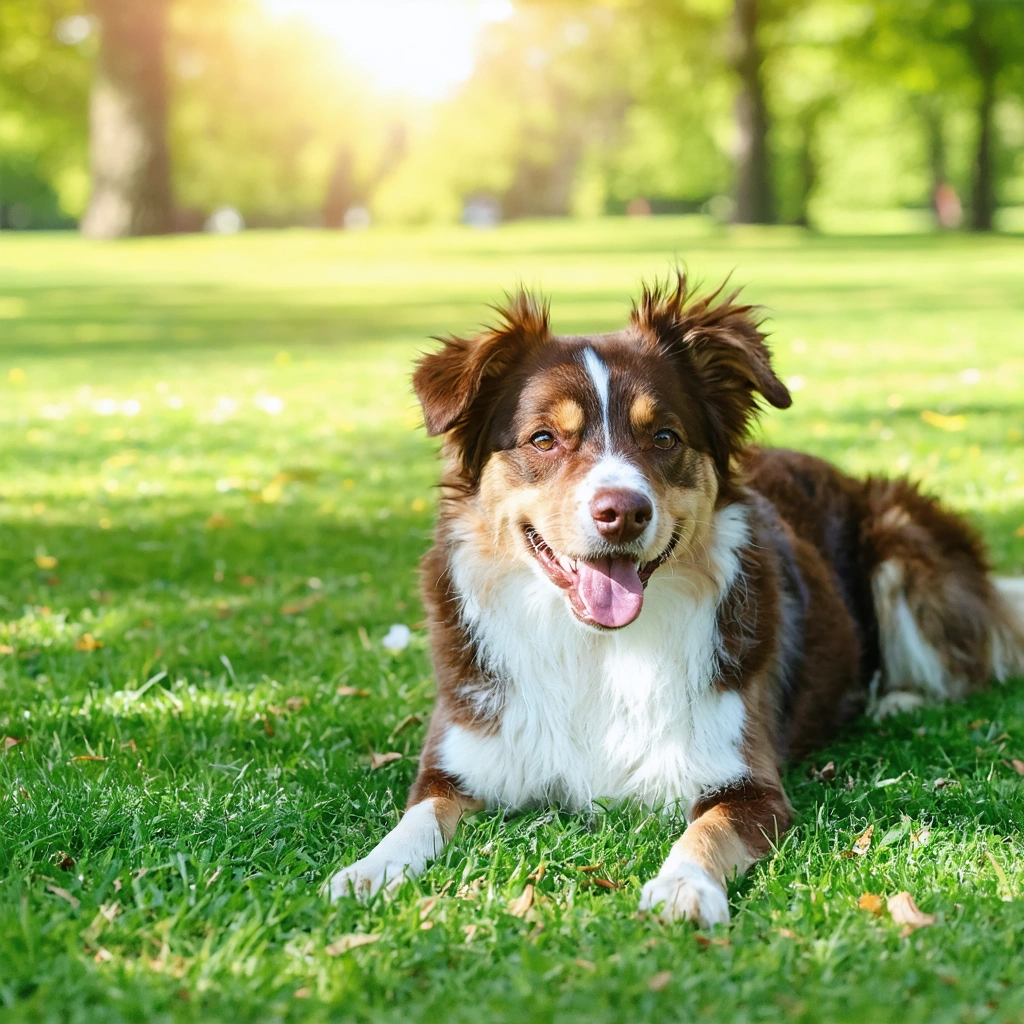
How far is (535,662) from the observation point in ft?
14.5

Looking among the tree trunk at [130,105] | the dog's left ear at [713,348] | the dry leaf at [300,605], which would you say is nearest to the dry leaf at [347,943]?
the dog's left ear at [713,348]

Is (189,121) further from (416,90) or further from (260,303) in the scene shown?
(260,303)

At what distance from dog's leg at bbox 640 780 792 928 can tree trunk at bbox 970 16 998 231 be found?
47.8 m

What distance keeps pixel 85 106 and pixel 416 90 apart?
24317 mm

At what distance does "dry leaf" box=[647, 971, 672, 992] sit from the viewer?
10.3ft

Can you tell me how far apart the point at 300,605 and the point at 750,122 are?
38.1 meters

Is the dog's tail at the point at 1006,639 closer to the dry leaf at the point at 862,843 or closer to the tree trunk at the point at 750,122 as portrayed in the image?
the dry leaf at the point at 862,843

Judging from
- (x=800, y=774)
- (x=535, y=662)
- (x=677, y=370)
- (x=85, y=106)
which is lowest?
(x=800, y=774)

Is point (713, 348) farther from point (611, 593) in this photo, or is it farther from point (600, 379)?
point (611, 593)

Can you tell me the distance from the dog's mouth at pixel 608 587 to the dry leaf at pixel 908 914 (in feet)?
3.80

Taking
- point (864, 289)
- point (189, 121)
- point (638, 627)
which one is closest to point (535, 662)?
point (638, 627)

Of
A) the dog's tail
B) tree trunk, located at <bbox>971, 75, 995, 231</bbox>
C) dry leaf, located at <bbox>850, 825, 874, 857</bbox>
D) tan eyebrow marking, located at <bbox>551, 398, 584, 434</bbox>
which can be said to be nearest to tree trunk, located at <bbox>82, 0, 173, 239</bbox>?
the dog's tail

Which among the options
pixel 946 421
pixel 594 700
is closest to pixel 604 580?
pixel 594 700

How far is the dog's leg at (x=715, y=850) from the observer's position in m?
3.54
